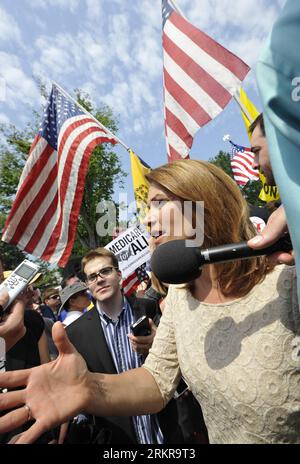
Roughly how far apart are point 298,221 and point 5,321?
2.32 m

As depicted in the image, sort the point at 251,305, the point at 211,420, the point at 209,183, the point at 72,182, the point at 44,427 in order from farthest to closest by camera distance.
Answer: the point at 72,182 < the point at 209,183 < the point at 211,420 < the point at 251,305 < the point at 44,427

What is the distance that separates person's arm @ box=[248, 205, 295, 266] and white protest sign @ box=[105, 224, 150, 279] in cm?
401

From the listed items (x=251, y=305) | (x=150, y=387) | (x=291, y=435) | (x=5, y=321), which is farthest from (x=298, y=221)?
(x=5, y=321)

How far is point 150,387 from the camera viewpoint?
1.56m

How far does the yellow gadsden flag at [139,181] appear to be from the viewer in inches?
201

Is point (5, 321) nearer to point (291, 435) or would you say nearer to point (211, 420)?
point (211, 420)

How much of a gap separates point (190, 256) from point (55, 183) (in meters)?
4.91

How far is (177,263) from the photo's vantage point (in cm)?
123

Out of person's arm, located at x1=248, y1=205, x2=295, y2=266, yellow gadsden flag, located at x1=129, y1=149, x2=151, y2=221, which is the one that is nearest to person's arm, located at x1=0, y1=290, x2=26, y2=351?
person's arm, located at x1=248, y1=205, x2=295, y2=266

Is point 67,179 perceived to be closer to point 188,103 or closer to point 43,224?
point 43,224

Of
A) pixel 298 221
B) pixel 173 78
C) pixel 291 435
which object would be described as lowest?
pixel 291 435

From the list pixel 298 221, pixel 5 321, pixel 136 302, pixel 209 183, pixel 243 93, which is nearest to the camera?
pixel 298 221

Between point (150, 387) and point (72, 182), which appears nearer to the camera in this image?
point (150, 387)

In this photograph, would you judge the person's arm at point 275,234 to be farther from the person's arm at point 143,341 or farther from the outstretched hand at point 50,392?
the person's arm at point 143,341
